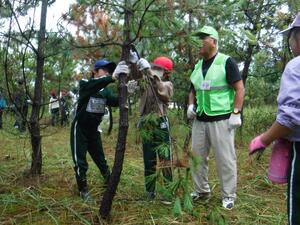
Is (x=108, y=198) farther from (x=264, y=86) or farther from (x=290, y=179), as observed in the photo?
(x=264, y=86)

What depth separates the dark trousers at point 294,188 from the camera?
2.17 m

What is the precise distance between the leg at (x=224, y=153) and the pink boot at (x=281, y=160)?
5.31 ft

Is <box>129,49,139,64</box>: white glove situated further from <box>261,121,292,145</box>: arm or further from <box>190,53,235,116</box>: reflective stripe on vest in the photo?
<box>261,121,292,145</box>: arm

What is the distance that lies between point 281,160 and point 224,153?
65.6 inches

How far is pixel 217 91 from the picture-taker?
12.9 feet

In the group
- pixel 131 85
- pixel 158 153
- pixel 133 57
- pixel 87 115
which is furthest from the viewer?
pixel 87 115

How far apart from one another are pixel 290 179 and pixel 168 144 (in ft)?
2.62

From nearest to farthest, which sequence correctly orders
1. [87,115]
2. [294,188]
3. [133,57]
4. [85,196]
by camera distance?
[294,188], [133,57], [85,196], [87,115]

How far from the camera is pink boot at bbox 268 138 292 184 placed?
225cm

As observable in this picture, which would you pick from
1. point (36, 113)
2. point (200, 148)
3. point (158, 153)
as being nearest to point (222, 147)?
point (200, 148)

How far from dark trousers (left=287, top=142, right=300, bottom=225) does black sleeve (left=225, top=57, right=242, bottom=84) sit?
5.61 feet

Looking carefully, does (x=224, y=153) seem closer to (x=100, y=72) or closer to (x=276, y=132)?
(x=100, y=72)

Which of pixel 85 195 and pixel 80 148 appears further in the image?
pixel 80 148

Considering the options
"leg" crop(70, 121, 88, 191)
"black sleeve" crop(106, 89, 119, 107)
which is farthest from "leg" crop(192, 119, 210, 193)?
"leg" crop(70, 121, 88, 191)
